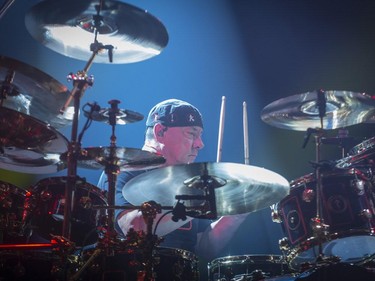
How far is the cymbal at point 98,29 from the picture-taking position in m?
2.80

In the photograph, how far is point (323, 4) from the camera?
4.45 metres

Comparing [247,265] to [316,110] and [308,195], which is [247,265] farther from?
[316,110]

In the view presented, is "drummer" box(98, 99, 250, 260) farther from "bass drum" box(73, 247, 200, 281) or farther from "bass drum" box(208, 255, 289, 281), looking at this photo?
"bass drum" box(73, 247, 200, 281)

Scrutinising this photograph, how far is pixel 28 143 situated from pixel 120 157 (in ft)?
1.73

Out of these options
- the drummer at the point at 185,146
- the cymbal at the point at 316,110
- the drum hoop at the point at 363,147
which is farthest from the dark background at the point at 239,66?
the drum hoop at the point at 363,147

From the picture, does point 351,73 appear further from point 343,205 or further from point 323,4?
point 343,205

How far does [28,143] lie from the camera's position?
2.60 metres

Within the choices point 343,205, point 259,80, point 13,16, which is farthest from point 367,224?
point 13,16

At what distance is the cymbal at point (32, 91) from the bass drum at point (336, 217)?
5.22 ft

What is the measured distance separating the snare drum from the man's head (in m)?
1.17

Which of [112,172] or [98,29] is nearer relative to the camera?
[112,172]

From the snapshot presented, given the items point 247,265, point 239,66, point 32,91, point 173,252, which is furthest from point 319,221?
point 239,66

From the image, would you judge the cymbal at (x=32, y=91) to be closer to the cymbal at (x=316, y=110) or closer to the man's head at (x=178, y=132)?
the man's head at (x=178, y=132)

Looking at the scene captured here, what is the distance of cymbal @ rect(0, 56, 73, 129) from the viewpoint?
102 inches
